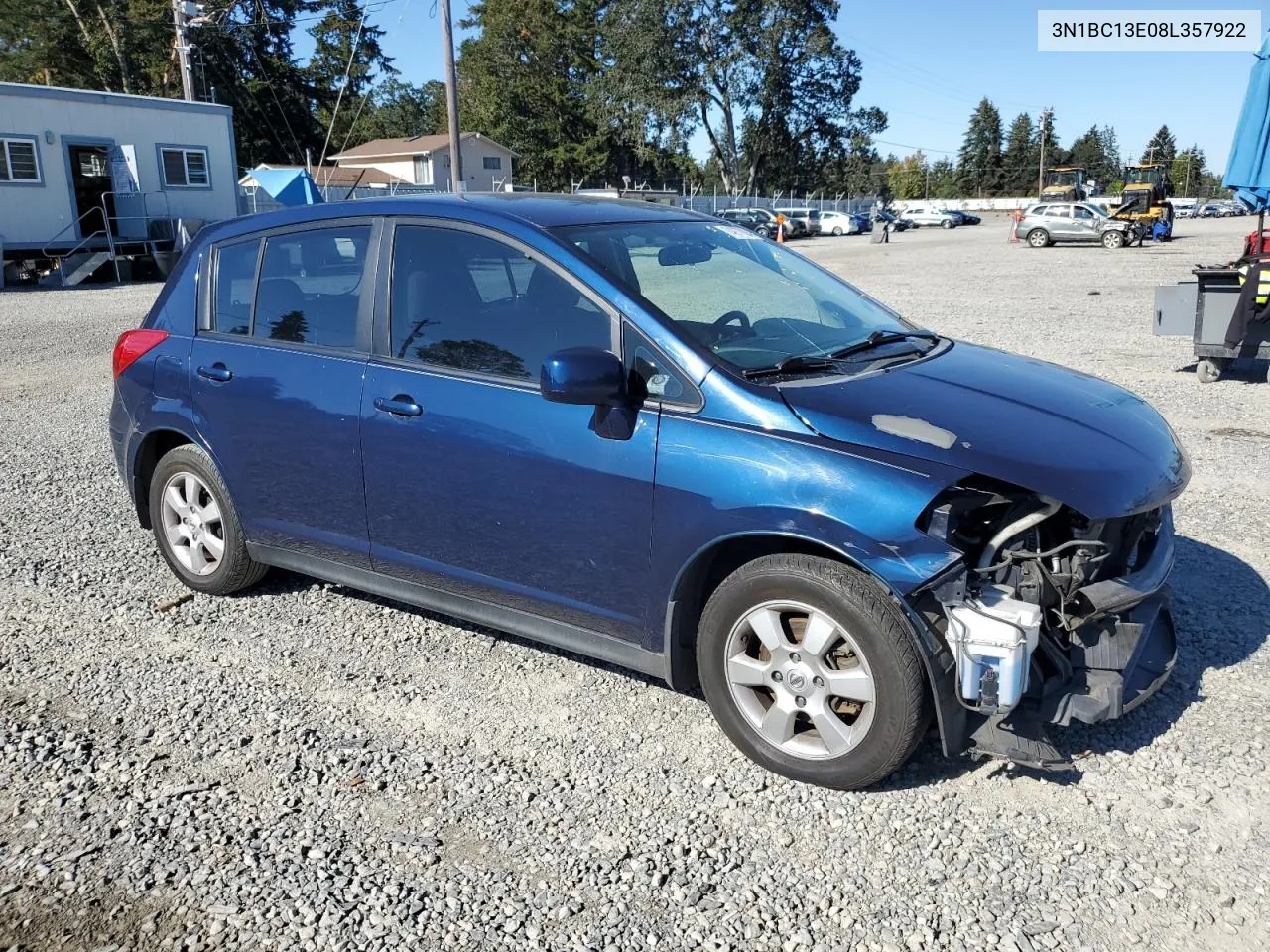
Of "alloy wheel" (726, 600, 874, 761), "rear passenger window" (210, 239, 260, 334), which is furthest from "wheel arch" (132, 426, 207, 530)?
"alloy wheel" (726, 600, 874, 761)

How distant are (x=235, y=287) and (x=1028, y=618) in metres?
3.65

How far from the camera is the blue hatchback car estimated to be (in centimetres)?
297

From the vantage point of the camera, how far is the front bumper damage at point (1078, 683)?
2.99 m

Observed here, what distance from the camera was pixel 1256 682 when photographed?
12.5 feet

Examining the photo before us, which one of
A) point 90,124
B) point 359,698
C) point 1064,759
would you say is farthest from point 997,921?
point 90,124

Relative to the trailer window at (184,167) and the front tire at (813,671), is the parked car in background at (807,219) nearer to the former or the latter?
the trailer window at (184,167)

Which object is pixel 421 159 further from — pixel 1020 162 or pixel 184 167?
pixel 1020 162

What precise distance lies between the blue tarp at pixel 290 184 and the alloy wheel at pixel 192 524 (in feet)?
66.7

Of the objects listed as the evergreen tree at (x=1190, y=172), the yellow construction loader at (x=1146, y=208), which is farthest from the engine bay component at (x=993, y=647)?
the evergreen tree at (x=1190, y=172)

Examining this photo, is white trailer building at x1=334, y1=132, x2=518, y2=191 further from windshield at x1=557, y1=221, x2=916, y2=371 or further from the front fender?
the front fender

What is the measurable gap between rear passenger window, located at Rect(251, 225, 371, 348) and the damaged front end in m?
2.51

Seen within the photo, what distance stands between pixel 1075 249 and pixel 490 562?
117ft

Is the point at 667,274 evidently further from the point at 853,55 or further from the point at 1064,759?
the point at 853,55

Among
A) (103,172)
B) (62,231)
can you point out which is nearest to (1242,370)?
(62,231)
